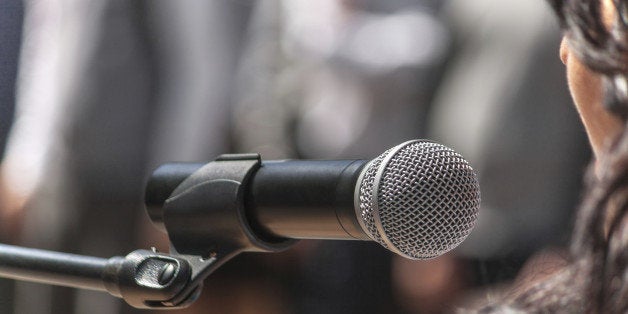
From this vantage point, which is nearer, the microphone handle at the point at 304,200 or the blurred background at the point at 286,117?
the microphone handle at the point at 304,200

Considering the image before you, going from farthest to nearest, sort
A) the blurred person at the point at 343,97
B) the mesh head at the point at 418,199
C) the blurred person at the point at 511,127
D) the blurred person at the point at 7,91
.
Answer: the blurred person at the point at 7,91
the blurred person at the point at 343,97
the blurred person at the point at 511,127
the mesh head at the point at 418,199

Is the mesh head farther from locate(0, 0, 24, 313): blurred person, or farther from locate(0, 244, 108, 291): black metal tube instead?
locate(0, 0, 24, 313): blurred person

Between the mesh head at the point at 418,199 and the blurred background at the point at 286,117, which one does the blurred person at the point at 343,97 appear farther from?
the mesh head at the point at 418,199

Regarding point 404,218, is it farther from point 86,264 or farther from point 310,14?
point 310,14

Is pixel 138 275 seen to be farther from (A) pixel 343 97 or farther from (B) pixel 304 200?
(A) pixel 343 97

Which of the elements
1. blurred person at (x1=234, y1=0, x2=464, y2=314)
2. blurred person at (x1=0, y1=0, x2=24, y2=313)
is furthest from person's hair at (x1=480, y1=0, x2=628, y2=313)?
blurred person at (x1=0, y1=0, x2=24, y2=313)

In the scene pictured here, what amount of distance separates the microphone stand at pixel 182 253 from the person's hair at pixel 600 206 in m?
0.39

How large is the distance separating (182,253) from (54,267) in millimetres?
140

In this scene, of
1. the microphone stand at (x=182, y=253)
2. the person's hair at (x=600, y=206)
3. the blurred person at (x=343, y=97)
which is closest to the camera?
the microphone stand at (x=182, y=253)

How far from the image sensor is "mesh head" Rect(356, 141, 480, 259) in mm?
744

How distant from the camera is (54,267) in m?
0.95

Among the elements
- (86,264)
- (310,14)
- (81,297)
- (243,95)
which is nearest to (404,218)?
(86,264)

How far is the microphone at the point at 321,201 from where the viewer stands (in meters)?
0.75

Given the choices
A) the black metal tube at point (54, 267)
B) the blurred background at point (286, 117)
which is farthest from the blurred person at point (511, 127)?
the black metal tube at point (54, 267)
